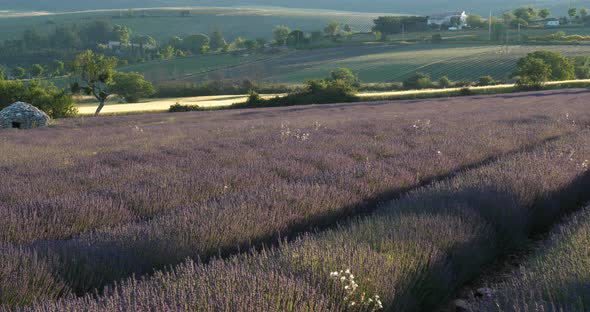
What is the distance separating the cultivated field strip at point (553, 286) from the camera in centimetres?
203

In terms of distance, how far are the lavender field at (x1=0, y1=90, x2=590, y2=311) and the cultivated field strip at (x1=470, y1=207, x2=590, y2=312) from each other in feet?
1.56

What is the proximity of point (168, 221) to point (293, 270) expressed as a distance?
49.4 inches

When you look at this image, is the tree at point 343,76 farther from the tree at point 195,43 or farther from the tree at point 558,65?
the tree at point 195,43

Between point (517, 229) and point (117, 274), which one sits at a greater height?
point (117, 274)

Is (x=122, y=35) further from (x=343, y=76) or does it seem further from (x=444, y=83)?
(x=444, y=83)

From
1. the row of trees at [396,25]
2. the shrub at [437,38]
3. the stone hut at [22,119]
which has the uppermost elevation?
the row of trees at [396,25]

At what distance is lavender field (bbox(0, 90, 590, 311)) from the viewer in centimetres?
232

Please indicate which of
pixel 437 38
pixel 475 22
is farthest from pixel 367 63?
pixel 475 22

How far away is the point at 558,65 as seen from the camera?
52.8 meters

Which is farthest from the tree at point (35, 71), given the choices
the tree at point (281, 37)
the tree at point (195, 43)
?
the tree at point (281, 37)

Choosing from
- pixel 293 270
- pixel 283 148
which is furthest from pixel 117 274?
pixel 283 148

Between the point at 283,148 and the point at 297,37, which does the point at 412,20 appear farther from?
the point at 283,148

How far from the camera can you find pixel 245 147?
7.89 metres

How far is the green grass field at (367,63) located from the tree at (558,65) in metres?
3.75
